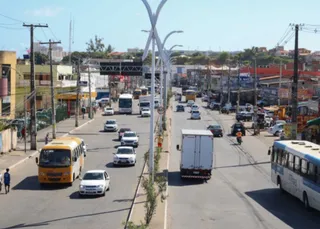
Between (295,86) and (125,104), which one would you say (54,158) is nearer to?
(295,86)

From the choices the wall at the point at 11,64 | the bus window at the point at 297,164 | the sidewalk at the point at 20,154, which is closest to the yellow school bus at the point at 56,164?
the sidewalk at the point at 20,154

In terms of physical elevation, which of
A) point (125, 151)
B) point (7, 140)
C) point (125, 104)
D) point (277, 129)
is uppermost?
point (125, 151)

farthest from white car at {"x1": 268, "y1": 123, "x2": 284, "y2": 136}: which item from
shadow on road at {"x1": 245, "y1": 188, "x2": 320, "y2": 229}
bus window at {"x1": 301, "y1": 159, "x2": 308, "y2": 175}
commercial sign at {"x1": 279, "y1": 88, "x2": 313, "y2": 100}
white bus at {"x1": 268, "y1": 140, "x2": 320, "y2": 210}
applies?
bus window at {"x1": 301, "y1": 159, "x2": 308, "y2": 175}

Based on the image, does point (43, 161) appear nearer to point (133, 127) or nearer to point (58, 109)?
point (133, 127)

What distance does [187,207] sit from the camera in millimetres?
25266

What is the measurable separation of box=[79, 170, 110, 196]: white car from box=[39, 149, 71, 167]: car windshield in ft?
8.54

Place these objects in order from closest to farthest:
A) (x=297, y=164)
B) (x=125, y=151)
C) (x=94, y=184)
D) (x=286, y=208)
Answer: (x=286, y=208) → (x=297, y=164) → (x=94, y=184) → (x=125, y=151)

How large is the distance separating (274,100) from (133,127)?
43.7m

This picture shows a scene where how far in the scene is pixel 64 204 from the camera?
86.0 ft

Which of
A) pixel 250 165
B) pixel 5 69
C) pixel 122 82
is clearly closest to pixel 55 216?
pixel 250 165

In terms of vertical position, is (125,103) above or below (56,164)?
below

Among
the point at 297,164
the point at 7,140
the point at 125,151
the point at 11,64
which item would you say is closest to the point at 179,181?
the point at 125,151

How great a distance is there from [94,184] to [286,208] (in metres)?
8.80

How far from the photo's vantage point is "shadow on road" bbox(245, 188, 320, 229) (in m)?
22.7
